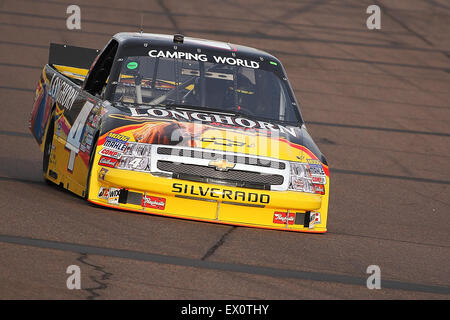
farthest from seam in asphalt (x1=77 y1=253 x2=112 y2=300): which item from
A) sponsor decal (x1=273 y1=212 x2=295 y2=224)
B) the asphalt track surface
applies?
sponsor decal (x1=273 y1=212 x2=295 y2=224)

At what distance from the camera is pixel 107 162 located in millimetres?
8297

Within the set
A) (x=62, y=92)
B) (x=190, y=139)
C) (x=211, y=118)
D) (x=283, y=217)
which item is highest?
(x=62, y=92)

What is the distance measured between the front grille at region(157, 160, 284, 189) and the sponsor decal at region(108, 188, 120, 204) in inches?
16.3

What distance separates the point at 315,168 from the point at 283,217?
523mm

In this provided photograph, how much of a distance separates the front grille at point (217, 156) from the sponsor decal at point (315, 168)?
0.31 meters

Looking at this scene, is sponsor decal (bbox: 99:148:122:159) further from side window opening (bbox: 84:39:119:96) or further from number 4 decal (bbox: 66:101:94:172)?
side window opening (bbox: 84:39:119:96)

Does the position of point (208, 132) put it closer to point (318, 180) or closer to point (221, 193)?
point (221, 193)

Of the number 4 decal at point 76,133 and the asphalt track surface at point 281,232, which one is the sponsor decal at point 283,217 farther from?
the number 4 decal at point 76,133

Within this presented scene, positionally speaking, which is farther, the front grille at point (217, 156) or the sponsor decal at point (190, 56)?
the sponsor decal at point (190, 56)

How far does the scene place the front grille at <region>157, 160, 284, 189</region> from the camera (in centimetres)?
821

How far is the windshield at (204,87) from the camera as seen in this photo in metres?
9.32

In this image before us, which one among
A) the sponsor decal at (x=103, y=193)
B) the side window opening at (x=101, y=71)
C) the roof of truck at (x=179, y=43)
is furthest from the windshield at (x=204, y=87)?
the sponsor decal at (x=103, y=193)

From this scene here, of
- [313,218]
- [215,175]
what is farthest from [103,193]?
[313,218]
